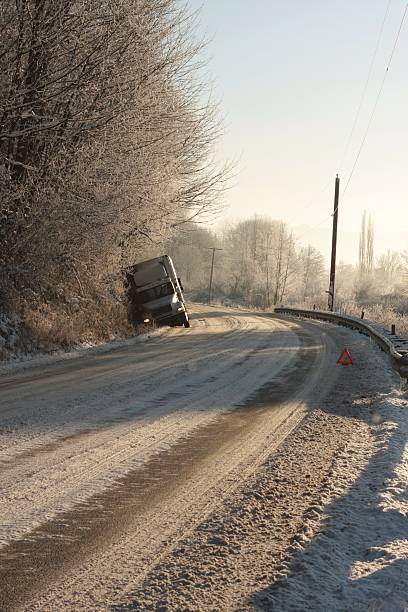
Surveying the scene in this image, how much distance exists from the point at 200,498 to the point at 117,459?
1178 mm

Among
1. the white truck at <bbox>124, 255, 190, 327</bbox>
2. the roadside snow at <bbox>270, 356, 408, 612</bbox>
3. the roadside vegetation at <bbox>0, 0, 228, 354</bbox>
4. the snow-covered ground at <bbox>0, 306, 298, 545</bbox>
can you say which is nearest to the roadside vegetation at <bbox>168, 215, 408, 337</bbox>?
the white truck at <bbox>124, 255, 190, 327</bbox>

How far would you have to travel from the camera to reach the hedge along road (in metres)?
3.43

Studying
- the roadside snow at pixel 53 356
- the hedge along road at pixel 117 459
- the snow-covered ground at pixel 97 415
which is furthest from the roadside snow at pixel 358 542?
the roadside snow at pixel 53 356

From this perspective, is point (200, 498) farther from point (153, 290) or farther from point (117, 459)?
point (153, 290)

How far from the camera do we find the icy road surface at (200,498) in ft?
10.6

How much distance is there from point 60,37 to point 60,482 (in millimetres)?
10422

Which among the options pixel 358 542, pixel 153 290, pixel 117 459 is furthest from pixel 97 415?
pixel 153 290

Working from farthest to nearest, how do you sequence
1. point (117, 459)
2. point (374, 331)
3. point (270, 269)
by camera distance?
point (270, 269)
point (374, 331)
point (117, 459)

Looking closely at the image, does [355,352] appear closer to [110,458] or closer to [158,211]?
[158,211]

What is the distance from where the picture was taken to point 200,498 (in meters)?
4.64

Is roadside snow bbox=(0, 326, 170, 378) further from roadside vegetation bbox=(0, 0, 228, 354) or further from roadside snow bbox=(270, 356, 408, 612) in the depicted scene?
roadside snow bbox=(270, 356, 408, 612)

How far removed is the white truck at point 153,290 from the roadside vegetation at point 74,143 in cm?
415

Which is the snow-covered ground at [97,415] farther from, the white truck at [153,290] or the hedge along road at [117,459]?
the white truck at [153,290]

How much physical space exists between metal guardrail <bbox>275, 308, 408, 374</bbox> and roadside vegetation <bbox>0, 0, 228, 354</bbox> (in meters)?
7.42
